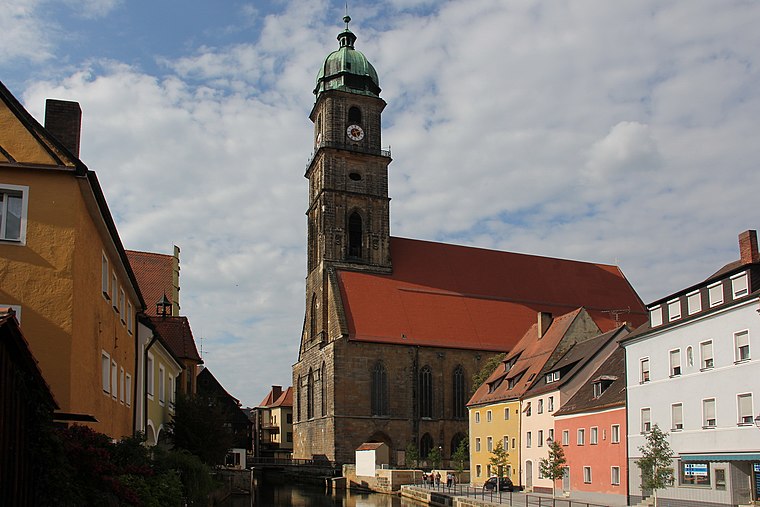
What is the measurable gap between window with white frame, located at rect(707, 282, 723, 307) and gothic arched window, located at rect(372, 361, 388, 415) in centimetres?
4374

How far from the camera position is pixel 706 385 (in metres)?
28.4

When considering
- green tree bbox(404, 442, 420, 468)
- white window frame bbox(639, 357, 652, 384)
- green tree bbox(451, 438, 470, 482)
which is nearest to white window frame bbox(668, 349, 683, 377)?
white window frame bbox(639, 357, 652, 384)

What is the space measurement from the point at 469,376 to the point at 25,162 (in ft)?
197

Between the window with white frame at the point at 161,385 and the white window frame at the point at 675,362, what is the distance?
19301 millimetres

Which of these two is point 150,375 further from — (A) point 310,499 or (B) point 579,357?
(B) point 579,357

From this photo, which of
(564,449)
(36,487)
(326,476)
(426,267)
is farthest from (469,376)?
(36,487)

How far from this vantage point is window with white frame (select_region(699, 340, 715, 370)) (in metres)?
28.3

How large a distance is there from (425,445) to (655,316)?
4104 centimetres

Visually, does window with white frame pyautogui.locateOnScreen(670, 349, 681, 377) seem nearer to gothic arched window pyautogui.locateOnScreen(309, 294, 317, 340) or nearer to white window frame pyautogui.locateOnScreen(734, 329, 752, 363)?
white window frame pyautogui.locateOnScreen(734, 329, 752, 363)

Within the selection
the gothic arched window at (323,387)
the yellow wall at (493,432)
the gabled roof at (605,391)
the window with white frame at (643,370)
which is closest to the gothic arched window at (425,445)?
the gothic arched window at (323,387)

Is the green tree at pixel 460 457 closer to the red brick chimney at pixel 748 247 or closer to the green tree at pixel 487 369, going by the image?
the green tree at pixel 487 369

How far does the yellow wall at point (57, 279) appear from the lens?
15219 millimetres

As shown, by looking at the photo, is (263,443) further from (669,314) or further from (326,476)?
(669,314)

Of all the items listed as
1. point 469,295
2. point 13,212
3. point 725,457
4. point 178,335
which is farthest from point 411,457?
point 13,212
